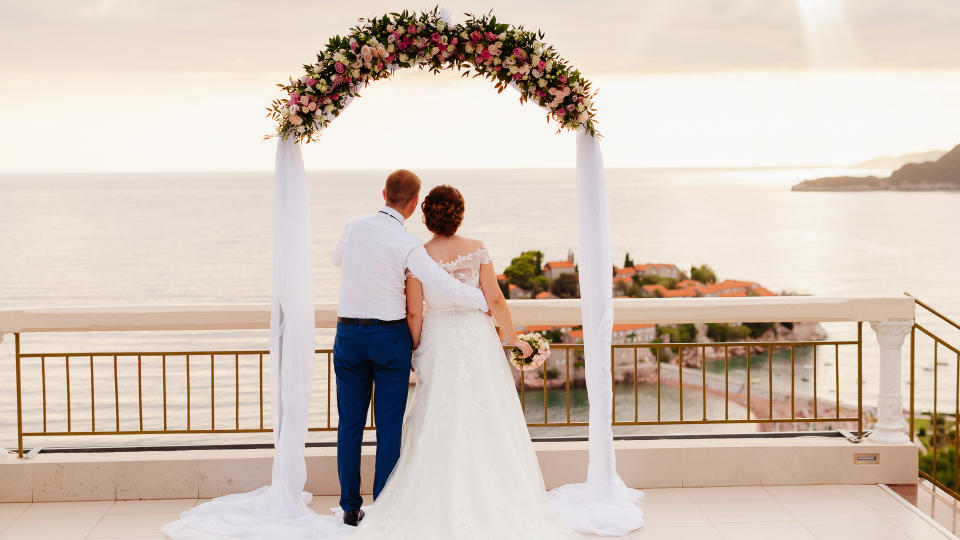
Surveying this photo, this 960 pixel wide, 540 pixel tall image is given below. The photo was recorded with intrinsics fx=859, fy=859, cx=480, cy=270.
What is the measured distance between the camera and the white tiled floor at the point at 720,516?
4238mm

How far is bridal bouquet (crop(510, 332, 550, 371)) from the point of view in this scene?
4316 mm

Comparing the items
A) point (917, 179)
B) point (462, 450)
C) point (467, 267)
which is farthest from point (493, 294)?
point (917, 179)

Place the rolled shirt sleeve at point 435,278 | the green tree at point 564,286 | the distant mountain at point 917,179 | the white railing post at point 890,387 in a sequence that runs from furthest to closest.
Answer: the distant mountain at point 917,179
the green tree at point 564,286
the white railing post at point 890,387
the rolled shirt sleeve at point 435,278

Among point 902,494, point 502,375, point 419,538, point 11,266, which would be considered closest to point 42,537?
point 419,538

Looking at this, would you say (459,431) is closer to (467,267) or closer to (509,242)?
(467,267)

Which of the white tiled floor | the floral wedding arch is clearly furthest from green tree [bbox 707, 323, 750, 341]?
the floral wedding arch

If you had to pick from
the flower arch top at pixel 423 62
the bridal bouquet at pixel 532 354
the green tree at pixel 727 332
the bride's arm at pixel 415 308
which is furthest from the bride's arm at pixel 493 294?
the green tree at pixel 727 332

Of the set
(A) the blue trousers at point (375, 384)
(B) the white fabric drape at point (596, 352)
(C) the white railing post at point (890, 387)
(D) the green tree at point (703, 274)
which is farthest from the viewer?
(D) the green tree at point (703, 274)

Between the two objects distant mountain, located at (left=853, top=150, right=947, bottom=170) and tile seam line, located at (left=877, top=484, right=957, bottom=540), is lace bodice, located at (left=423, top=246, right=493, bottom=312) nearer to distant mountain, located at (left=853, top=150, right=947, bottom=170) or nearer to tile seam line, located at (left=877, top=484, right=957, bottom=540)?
tile seam line, located at (left=877, top=484, right=957, bottom=540)

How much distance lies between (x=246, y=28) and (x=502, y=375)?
66.0m

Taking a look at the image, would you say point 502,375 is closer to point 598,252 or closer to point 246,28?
point 598,252

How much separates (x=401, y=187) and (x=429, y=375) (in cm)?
90

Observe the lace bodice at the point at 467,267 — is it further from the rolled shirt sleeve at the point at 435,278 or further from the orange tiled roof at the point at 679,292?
the orange tiled roof at the point at 679,292

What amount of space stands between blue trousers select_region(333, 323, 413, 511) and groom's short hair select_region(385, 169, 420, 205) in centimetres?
59
